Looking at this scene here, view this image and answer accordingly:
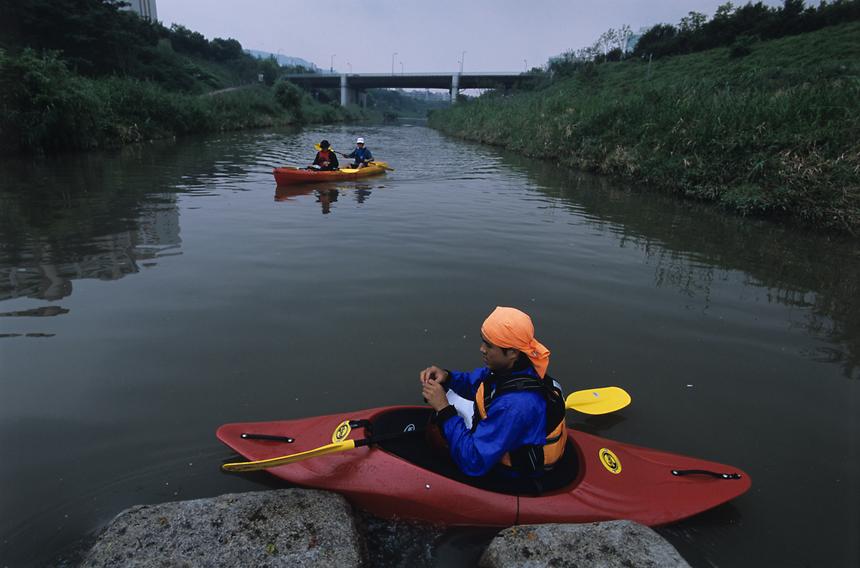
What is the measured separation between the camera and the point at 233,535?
85.6 inches

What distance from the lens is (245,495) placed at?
2430 millimetres

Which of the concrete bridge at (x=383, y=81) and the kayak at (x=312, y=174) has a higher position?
the concrete bridge at (x=383, y=81)

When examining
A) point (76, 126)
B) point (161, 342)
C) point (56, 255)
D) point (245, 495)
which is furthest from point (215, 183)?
point (245, 495)

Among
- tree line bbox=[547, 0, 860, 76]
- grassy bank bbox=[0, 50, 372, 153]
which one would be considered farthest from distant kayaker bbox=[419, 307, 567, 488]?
tree line bbox=[547, 0, 860, 76]

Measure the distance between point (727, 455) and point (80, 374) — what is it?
14.6 ft

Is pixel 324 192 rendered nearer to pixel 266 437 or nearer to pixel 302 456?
pixel 266 437

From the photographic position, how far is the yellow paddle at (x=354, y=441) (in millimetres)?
2555

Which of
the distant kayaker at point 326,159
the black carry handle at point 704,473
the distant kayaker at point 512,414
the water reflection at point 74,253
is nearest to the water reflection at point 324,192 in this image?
the distant kayaker at point 326,159

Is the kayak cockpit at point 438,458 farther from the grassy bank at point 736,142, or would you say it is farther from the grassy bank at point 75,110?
the grassy bank at point 75,110

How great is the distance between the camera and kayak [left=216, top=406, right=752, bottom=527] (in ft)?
8.18

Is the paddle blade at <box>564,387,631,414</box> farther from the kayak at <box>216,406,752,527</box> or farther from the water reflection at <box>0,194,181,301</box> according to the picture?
the water reflection at <box>0,194,181,301</box>

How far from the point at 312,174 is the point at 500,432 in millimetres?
9824

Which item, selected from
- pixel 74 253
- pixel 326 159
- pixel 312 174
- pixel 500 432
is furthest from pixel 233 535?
pixel 326 159

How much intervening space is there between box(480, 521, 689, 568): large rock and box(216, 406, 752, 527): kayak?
0.60 feet
